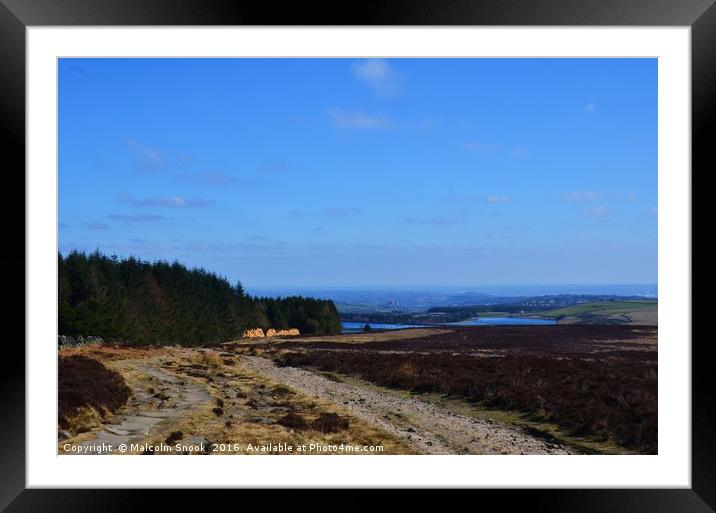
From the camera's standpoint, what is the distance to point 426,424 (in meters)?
5.87

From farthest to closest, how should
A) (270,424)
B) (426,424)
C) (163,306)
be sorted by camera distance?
(163,306), (426,424), (270,424)

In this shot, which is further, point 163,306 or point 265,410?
point 163,306

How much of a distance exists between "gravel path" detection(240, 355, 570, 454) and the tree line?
4122 millimetres

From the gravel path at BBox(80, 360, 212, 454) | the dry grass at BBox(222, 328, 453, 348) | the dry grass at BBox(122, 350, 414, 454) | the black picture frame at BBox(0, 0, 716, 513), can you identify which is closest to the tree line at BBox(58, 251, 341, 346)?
the dry grass at BBox(222, 328, 453, 348)

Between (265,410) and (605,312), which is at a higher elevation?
(605,312)

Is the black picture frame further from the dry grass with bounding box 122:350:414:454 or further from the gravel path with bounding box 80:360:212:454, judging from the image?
the dry grass with bounding box 122:350:414:454

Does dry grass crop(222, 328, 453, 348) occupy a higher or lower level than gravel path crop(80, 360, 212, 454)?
lower

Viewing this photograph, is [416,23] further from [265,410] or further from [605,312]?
[605,312]

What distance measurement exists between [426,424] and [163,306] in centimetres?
835

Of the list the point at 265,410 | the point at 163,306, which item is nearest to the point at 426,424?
the point at 265,410

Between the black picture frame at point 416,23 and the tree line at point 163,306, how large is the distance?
243 inches

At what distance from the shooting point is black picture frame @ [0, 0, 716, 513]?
3.12 metres

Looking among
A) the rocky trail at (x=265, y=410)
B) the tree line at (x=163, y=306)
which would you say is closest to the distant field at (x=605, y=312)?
the rocky trail at (x=265, y=410)

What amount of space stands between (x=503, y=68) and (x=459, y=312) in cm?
400
